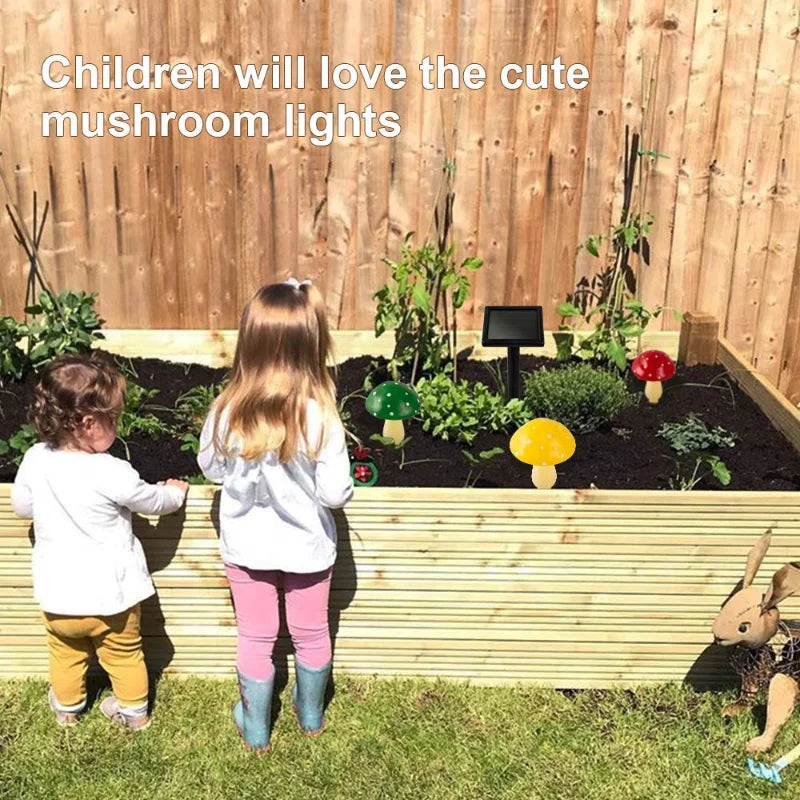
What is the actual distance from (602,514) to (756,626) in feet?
1.77

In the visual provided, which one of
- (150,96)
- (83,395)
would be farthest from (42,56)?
(83,395)

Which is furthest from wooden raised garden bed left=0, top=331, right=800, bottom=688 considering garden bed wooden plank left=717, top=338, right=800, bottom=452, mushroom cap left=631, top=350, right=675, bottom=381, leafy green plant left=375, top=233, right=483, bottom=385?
leafy green plant left=375, top=233, right=483, bottom=385

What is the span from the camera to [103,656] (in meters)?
Answer: 2.62

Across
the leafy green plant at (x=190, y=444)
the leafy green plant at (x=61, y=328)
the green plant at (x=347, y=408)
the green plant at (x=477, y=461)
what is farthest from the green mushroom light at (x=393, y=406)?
the leafy green plant at (x=61, y=328)

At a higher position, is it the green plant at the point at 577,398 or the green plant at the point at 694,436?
the green plant at the point at 577,398

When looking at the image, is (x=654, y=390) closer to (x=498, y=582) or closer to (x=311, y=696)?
(x=498, y=582)

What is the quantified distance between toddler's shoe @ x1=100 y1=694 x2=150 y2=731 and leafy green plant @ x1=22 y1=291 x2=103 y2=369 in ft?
5.20

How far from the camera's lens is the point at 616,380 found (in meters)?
3.57

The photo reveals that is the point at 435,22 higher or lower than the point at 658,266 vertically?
higher

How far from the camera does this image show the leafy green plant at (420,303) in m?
3.65

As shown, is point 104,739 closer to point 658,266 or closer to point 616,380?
point 616,380

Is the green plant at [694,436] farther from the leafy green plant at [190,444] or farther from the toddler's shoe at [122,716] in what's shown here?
the toddler's shoe at [122,716]

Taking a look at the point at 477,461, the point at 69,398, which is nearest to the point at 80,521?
the point at 69,398

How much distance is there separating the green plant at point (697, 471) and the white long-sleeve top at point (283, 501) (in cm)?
128
